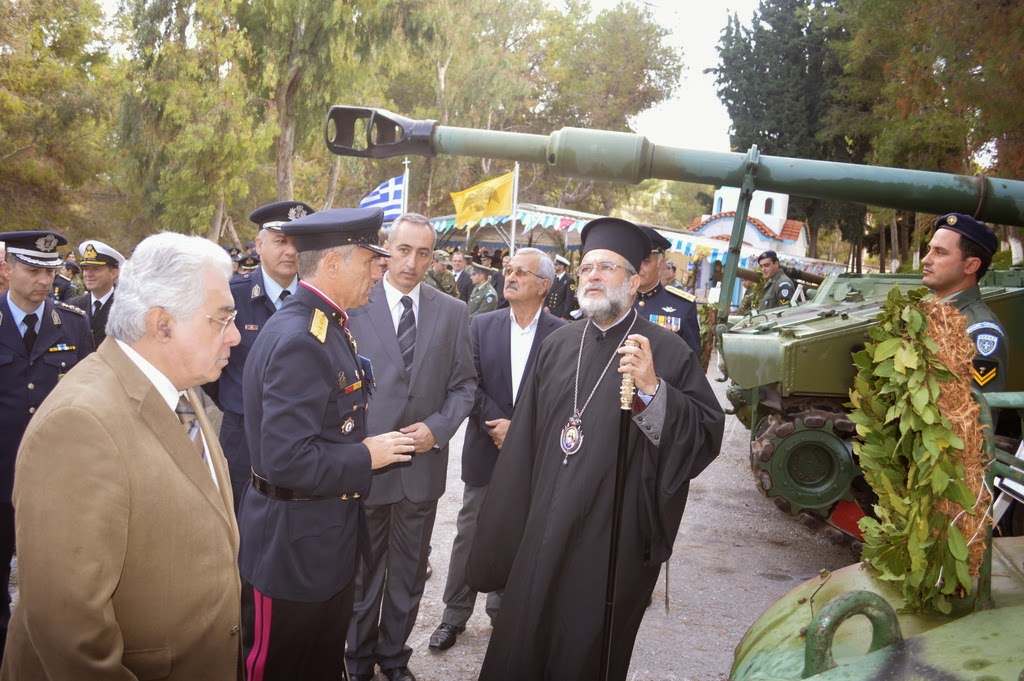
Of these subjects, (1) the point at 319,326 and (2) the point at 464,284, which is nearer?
(1) the point at 319,326

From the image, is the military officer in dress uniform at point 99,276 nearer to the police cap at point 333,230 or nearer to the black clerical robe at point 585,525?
the police cap at point 333,230

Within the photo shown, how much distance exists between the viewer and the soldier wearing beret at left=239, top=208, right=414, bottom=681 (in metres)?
2.99

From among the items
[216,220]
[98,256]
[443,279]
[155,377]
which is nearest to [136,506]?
[155,377]

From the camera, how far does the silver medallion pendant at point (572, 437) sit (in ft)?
12.0

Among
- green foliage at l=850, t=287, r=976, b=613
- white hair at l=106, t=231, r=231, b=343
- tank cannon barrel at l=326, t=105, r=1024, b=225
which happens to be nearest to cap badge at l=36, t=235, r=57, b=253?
tank cannon barrel at l=326, t=105, r=1024, b=225

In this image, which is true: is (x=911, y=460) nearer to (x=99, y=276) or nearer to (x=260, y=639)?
(x=260, y=639)

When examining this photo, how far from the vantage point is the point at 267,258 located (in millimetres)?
4734

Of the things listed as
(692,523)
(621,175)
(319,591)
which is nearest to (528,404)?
(319,591)

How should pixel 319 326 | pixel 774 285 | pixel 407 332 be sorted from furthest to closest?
pixel 774 285, pixel 407 332, pixel 319 326

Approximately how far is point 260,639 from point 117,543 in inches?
54.1

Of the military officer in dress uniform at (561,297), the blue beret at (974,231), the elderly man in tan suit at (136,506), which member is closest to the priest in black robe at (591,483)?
the elderly man in tan suit at (136,506)

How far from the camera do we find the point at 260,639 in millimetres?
3135

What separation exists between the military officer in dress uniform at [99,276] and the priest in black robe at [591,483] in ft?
14.0

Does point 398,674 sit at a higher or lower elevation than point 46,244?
lower
